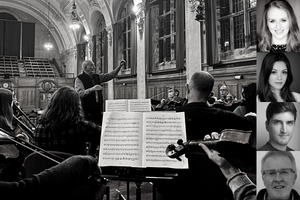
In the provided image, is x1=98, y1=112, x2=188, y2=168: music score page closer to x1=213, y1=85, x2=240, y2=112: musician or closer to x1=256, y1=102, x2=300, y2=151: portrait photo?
x1=256, y1=102, x2=300, y2=151: portrait photo

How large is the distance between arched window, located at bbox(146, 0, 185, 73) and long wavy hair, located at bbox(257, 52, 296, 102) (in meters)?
8.76

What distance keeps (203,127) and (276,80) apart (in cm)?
151

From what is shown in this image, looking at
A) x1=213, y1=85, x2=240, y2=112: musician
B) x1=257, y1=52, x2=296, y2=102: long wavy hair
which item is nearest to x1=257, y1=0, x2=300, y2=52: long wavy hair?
x1=257, y1=52, x2=296, y2=102: long wavy hair

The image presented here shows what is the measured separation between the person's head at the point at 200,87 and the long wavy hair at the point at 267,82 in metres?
1.67

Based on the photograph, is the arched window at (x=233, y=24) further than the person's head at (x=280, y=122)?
Yes

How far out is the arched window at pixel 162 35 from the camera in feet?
33.8

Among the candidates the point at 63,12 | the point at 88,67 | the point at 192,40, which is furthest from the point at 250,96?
the point at 63,12

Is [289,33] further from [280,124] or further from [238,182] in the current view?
[238,182]

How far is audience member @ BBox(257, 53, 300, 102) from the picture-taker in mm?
829

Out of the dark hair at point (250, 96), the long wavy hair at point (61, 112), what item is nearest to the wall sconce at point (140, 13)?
the dark hair at point (250, 96)

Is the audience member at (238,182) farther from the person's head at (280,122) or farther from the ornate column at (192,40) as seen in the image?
the ornate column at (192,40)

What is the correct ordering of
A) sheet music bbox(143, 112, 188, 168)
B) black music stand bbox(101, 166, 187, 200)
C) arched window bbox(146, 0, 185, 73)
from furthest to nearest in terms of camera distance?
arched window bbox(146, 0, 185, 73) → sheet music bbox(143, 112, 188, 168) → black music stand bbox(101, 166, 187, 200)

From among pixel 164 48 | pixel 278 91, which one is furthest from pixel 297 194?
pixel 164 48

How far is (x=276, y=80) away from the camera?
83 cm
